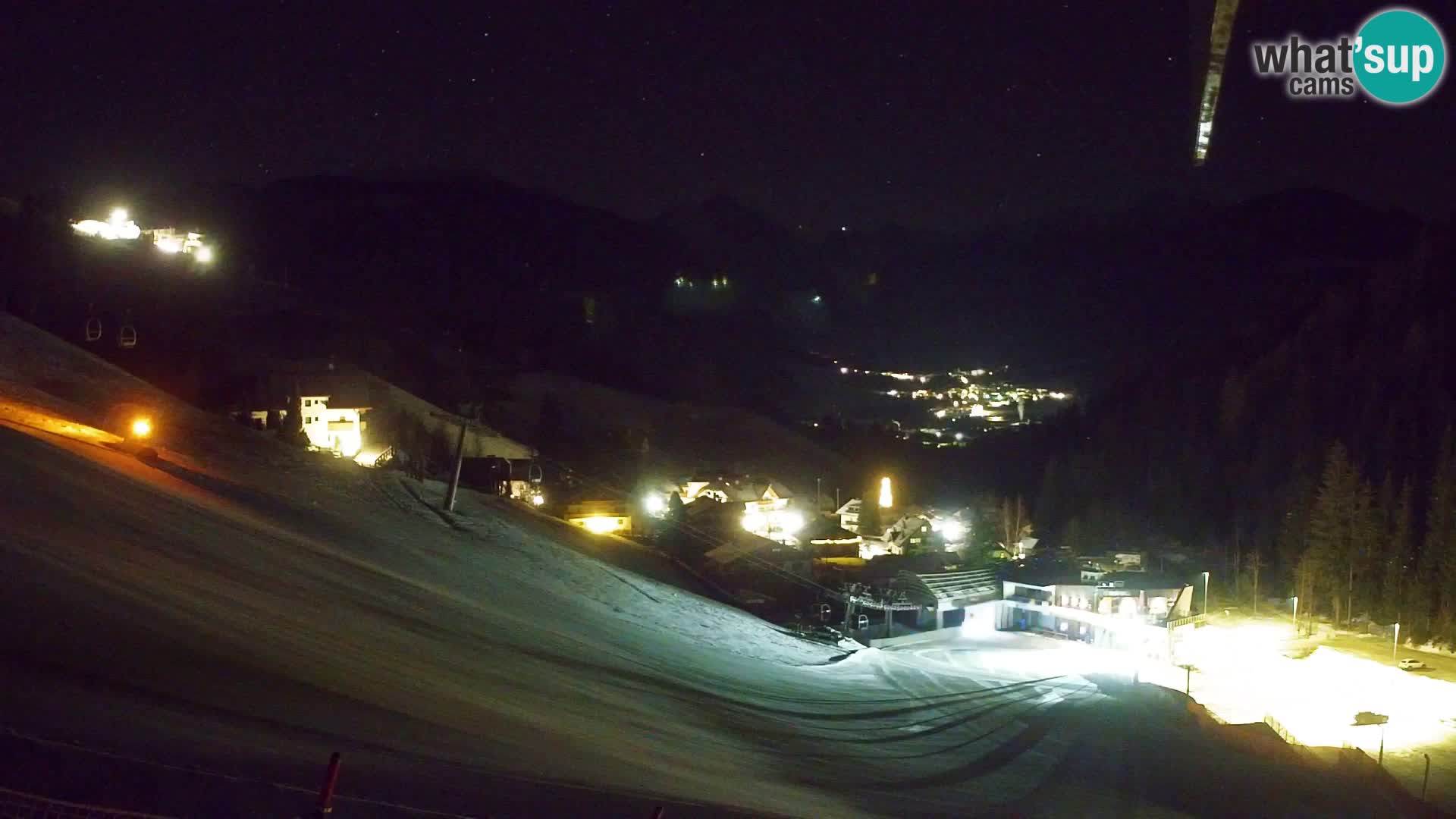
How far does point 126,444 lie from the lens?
16.2 meters

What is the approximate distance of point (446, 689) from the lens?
7605 mm

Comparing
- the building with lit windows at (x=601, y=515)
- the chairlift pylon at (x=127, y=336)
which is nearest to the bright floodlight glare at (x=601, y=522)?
the building with lit windows at (x=601, y=515)

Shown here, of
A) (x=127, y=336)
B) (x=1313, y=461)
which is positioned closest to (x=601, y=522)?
(x=127, y=336)

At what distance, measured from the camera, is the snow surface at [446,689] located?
5121 millimetres

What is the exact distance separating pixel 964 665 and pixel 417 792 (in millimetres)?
17422

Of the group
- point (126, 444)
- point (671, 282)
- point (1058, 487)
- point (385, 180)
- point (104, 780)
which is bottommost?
point (104, 780)

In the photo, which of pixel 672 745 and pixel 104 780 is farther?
pixel 672 745

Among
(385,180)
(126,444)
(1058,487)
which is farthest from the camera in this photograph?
(385,180)

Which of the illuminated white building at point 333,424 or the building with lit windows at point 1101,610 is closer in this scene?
the building with lit windows at point 1101,610

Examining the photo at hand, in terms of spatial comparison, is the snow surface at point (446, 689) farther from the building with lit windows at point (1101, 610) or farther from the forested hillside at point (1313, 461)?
the forested hillside at point (1313, 461)

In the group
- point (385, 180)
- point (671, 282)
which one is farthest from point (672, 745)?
point (385, 180)

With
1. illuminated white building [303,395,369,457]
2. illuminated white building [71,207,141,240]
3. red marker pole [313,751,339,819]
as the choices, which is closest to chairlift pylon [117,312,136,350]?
illuminated white building [303,395,369,457]

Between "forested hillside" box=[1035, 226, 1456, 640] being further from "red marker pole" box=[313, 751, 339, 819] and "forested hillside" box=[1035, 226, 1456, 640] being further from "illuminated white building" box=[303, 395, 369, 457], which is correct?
"red marker pole" box=[313, 751, 339, 819]

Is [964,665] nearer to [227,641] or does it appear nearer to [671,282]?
[227,641]
